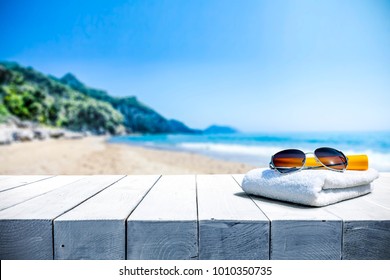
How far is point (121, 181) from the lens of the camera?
1.71 meters

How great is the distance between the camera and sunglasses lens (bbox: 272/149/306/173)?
1.16m

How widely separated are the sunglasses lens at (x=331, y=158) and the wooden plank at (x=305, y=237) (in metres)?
0.37

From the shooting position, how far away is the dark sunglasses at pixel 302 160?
116 centimetres

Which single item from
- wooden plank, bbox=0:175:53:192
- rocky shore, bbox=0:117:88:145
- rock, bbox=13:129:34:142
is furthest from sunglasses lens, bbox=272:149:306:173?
rock, bbox=13:129:34:142

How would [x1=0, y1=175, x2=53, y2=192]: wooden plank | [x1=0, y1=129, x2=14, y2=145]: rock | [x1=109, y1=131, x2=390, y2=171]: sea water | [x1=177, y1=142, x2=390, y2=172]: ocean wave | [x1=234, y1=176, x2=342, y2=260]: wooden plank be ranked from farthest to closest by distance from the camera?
[x1=0, y1=129, x2=14, y2=145]: rock → [x1=109, y1=131, x2=390, y2=171]: sea water → [x1=177, y1=142, x2=390, y2=172]: ocean wave → [x1=0, y1=175, x2=53, y2=192]: wooden plank → [x1=234, y1=176, x2=342, y2=260]: wooden plank

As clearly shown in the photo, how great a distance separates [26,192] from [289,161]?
55.1 inches

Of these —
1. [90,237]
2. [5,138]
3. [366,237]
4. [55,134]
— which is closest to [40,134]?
[55,134]

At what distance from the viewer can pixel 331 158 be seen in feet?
3.96

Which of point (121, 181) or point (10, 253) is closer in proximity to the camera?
point (10, 253)

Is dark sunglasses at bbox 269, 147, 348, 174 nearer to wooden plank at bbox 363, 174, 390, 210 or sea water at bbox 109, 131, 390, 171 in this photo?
wooden plank at bbox 363, 174, 390, 210

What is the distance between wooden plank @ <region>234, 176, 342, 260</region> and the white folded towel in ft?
0.45
